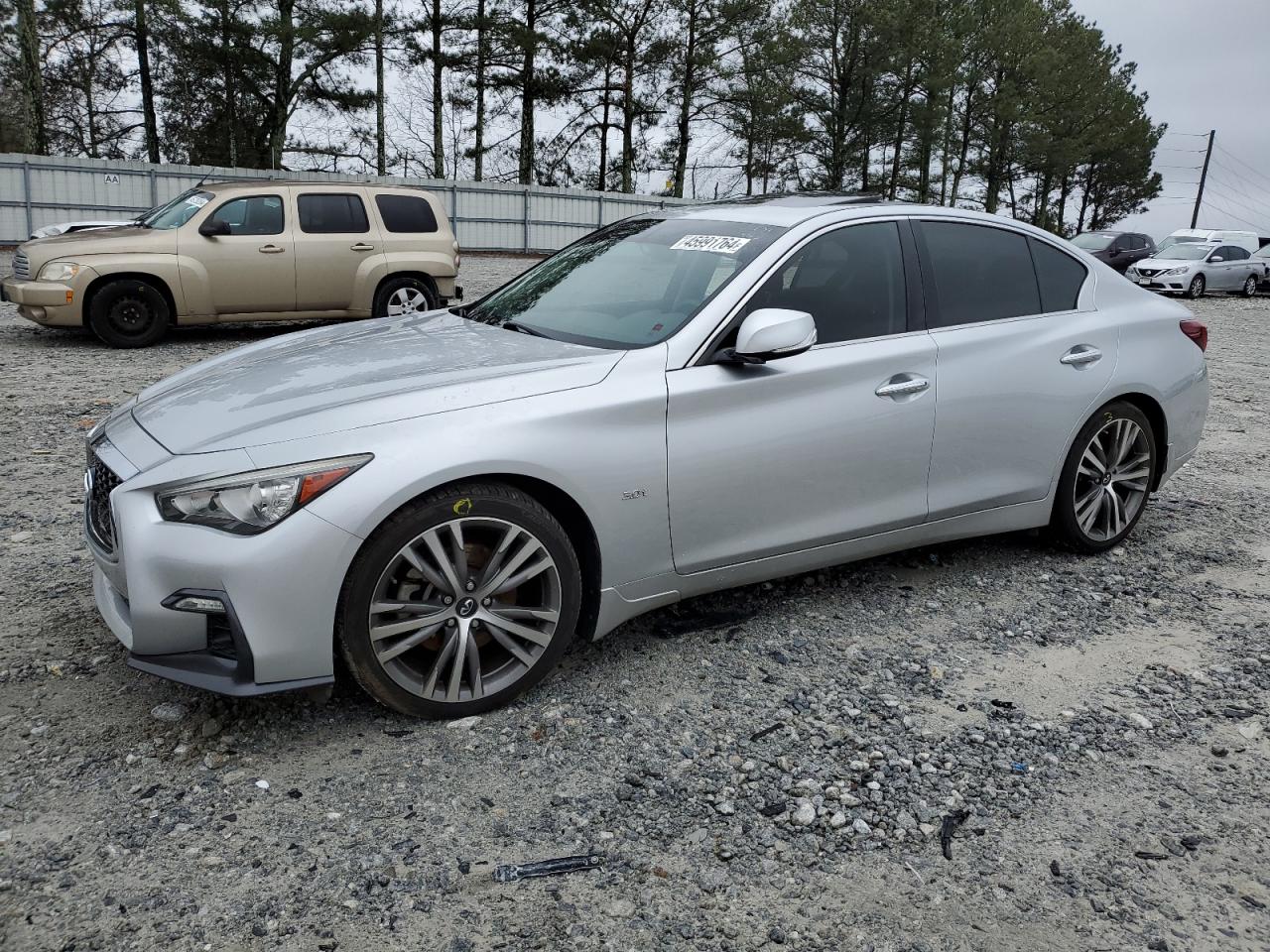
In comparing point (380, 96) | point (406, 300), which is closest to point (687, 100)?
point (380, 96)

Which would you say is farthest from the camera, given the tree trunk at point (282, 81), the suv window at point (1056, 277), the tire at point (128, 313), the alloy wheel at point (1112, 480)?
the tree trunk at point (282, 81)

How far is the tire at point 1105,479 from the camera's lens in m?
4.92

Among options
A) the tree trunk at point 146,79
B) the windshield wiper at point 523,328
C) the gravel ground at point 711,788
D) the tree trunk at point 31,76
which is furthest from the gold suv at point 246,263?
the tree trunk at point 146,79

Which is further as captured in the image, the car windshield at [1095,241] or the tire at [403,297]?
the car windshield at [1095,241]

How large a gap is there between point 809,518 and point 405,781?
176cm

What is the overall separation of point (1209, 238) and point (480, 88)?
72.5 ft

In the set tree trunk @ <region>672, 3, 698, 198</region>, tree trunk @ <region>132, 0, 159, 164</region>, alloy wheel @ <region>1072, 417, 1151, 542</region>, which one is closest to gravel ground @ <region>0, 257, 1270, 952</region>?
alloy wheel @ <region>1072, 417, 1151, 542</region>

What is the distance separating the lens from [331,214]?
1205 centimetres

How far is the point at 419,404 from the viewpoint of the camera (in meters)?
3.30

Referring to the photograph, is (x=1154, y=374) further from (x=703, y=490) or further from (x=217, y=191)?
(x=217, y=191)

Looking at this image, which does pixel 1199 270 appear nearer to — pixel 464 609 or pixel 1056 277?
pixel 1056 277

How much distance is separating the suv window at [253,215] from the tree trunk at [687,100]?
93.9 ft

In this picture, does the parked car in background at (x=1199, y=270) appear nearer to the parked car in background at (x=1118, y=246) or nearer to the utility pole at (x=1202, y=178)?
the parked car in background at (x=1118, y=246)

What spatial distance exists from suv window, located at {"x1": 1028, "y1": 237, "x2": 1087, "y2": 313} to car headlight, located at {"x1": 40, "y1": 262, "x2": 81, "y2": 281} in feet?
30.9
